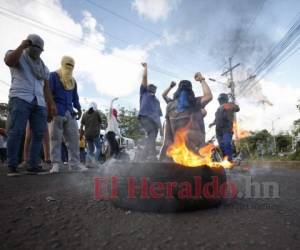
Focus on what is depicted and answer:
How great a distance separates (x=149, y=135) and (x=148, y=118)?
363 mm

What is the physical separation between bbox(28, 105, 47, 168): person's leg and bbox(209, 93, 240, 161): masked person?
Result: 414 cm

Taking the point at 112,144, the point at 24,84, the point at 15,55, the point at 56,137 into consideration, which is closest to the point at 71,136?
the point at 56,137

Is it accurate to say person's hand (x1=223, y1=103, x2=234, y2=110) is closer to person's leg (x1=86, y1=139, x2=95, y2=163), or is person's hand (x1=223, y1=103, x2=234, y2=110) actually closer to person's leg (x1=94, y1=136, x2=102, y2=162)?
person's leg (x1=94, y1=136, x2=102, y2=162)

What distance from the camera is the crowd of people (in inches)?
146

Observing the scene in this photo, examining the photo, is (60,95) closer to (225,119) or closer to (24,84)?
(24,84)

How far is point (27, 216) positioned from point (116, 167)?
842 millimetres

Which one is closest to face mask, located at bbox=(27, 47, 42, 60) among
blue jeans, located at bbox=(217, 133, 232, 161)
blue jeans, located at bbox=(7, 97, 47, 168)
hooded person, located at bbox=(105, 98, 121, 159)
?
blue jeans, located at bbox=(7, 97, 47, 168)

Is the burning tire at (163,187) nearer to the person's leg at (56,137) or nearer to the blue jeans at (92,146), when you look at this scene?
the person's leg at (56,137)

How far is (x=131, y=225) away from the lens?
2.02 metres

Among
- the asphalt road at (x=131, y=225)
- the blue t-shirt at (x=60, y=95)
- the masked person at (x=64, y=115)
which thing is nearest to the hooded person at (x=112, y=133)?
the masked person at (x=64, y=115)

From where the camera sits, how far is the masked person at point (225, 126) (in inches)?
253

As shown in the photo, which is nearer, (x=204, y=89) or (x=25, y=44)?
(x=25, y=44)

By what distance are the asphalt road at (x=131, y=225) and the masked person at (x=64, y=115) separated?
5.21 feet

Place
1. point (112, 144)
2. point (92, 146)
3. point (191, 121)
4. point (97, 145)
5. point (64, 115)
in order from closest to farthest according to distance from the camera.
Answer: point (191, 121) → point (64, 115) → point (92, 146) → point (97, 145) → point (112, 144)
